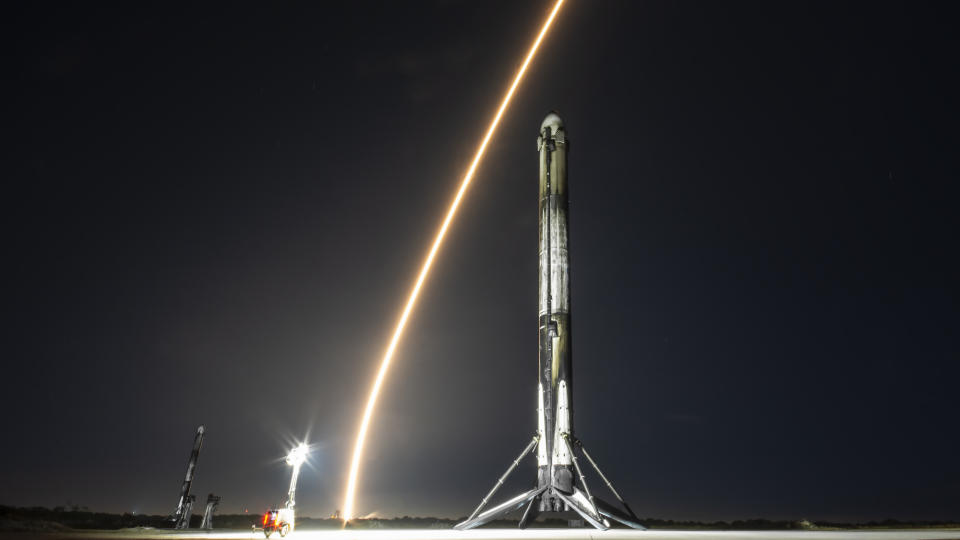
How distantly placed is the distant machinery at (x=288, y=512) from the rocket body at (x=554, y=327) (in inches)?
439

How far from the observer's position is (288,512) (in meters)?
26.1

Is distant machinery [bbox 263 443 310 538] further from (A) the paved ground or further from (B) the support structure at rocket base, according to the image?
(B) the support structure at rocket base

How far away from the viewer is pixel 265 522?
81.2ft

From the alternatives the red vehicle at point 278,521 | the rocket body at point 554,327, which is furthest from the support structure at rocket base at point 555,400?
the red vehicle at point 278,521

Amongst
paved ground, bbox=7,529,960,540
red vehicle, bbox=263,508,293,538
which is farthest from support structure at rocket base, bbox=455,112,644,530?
red vehicle, bbox=263,508,293,538

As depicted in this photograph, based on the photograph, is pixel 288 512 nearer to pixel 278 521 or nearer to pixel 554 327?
pixel 278 521

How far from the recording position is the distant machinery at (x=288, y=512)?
24938 millimetres

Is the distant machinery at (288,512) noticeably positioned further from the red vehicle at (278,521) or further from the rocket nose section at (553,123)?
the rocket nose section at (553,123)

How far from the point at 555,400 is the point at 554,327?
11.6 ft

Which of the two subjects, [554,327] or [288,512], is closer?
[288,512]

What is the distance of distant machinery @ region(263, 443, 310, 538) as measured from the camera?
24.9 meters

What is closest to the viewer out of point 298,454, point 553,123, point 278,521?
point 278,521

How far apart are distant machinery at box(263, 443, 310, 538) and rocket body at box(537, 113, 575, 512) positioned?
36.6 feet

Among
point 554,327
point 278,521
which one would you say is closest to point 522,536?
point 278,521
